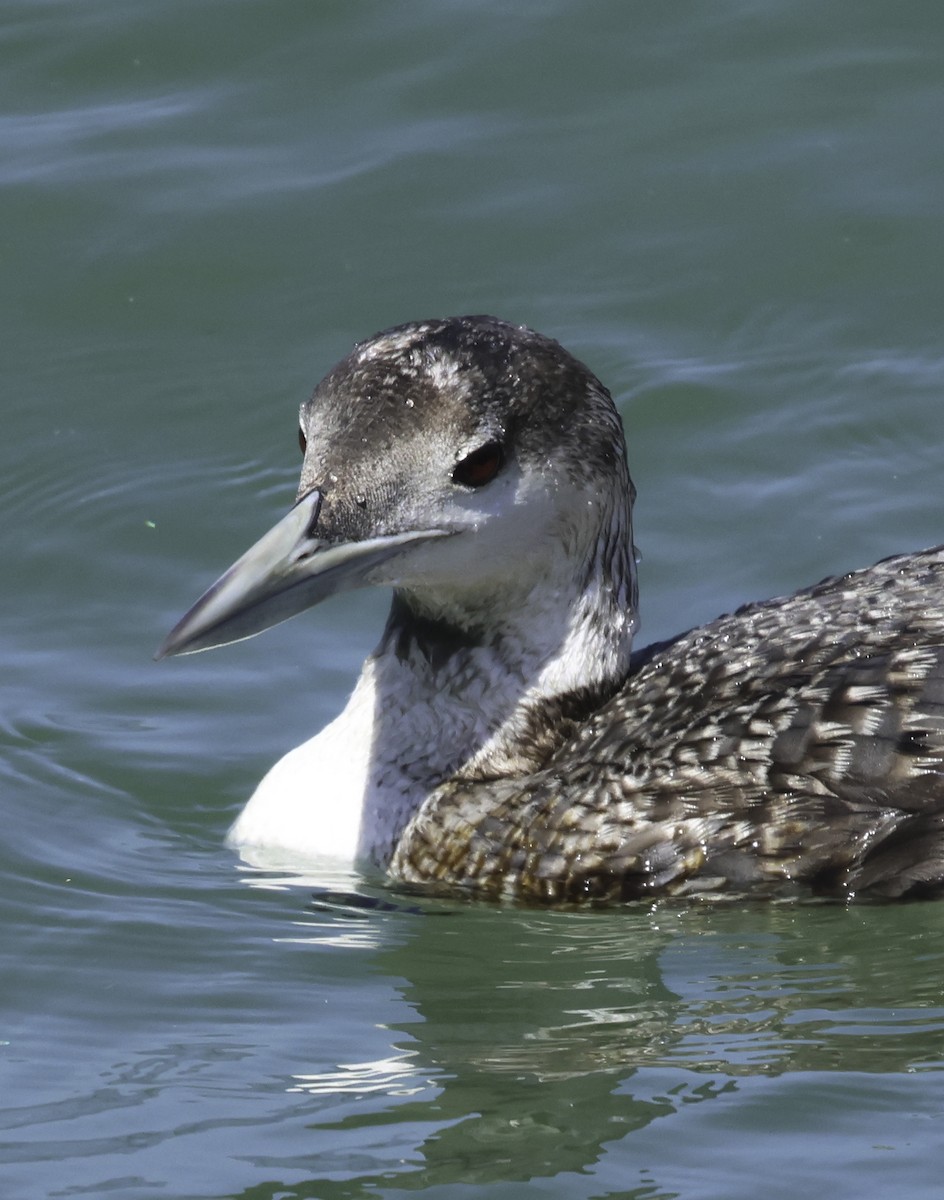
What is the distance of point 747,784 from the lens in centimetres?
666

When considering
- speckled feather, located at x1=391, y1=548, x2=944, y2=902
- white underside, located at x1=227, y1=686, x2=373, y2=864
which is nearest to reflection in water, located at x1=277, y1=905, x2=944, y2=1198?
speckled feather, located at x1=391, y1=548, x2=944, y2=902

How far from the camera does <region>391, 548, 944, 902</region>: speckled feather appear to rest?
21.4ft

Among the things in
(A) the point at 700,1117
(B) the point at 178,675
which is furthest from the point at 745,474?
(A) the point at 700,1117

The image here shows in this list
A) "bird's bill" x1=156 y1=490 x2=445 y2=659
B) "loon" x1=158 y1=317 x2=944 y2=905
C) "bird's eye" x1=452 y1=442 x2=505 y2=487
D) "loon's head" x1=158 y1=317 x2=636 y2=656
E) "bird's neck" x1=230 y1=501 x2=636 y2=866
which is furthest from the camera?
"bird's neck" x1=230 y1=501 x2=636 y2=866

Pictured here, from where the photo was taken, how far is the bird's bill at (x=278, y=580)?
6.20 metres

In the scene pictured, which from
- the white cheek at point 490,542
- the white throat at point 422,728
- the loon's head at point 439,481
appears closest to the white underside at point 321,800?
the white throat at point 422,728

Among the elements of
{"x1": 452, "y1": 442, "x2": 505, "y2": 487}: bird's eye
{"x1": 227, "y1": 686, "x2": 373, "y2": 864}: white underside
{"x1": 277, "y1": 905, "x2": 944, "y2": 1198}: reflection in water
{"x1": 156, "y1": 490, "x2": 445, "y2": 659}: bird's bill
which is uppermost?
{"x1": 452, "y1": 442, "x2": 505, "y2": 487}: bird's eye

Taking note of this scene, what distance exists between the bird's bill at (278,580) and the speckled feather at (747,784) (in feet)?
3.22

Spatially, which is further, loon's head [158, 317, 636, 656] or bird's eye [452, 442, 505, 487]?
bird's eye [452, 442, 505, 487]

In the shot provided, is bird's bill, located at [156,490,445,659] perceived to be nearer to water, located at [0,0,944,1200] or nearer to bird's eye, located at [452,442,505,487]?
bird's eye, located at [452,442,505,487]

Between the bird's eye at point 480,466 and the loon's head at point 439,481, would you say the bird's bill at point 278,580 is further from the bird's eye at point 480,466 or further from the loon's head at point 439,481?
the bird's eye at point 480,466

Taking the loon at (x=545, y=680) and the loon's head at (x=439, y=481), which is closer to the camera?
the loon's head at (x=439, y=481)

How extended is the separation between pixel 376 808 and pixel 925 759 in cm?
173

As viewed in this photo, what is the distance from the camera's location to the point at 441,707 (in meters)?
7.32
